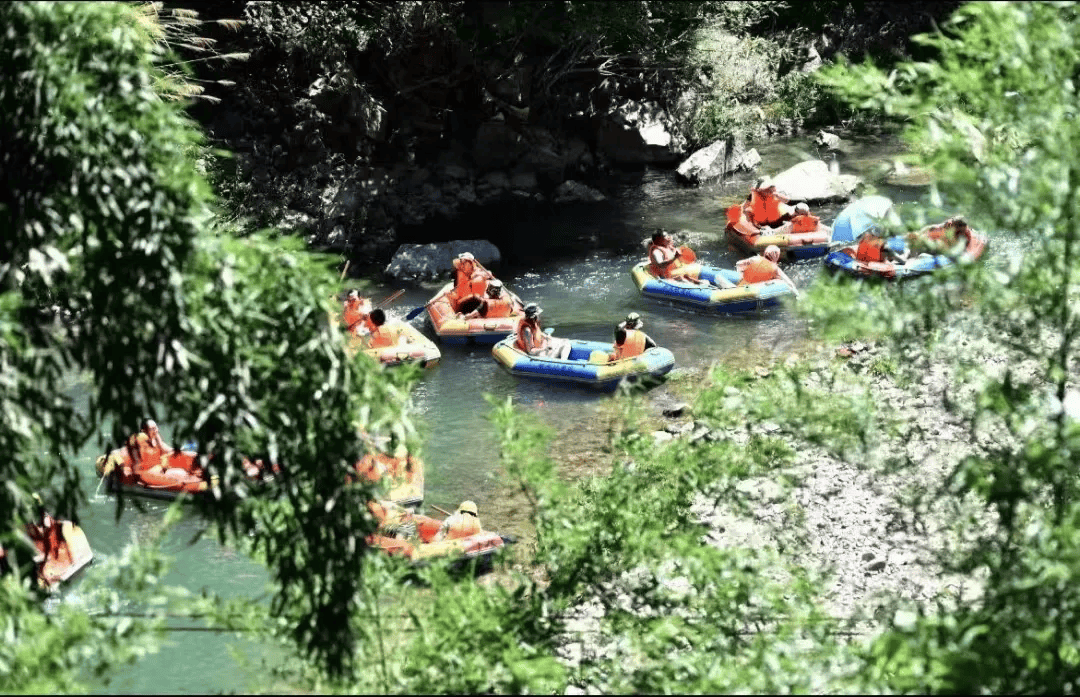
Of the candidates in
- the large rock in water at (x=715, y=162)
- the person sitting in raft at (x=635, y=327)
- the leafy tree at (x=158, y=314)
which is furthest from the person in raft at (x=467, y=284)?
the leafy tree at (x=158, y=314)

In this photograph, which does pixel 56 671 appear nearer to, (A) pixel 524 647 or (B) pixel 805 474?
(A) pixel 524 647

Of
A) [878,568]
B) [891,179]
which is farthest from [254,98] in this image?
[878,568]

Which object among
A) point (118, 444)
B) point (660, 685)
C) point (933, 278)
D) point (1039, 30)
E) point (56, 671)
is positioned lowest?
point (660, 685)

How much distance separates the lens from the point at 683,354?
1688 cm

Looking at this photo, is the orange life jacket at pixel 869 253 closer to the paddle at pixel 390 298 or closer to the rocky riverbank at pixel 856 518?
the rocky riverbank at pixel 856 518

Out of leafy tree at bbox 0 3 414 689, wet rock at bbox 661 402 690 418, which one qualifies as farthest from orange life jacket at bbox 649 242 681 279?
leafy tree at bbox 0 3 414 689

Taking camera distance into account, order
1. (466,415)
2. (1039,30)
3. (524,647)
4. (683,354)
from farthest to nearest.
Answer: (683,354), (466,415), (524,647), (1039,30)

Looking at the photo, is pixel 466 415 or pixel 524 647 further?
pixel 466 415

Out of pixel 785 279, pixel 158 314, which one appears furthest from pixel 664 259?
pixel 158 314

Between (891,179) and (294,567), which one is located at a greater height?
(294,567)

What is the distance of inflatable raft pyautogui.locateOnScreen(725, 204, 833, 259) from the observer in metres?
19.8

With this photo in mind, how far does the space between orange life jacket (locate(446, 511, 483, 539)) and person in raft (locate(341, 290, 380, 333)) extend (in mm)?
4699

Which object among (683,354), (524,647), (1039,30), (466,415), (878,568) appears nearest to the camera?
(1039,30)

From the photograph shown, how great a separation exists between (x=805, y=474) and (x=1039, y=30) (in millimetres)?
6978
